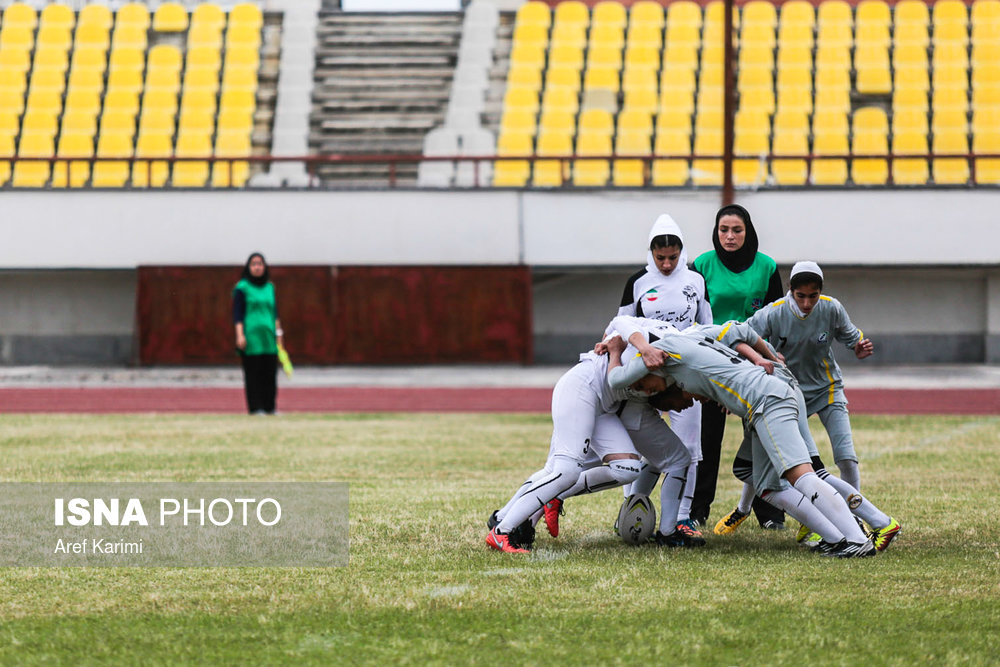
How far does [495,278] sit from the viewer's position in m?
26.4

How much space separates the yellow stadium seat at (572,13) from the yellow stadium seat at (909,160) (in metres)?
7.41

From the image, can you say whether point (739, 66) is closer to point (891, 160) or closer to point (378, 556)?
point (891, 160)

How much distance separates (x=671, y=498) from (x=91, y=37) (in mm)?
26975

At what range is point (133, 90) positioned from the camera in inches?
1180

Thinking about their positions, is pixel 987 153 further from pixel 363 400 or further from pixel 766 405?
pixel 766 405

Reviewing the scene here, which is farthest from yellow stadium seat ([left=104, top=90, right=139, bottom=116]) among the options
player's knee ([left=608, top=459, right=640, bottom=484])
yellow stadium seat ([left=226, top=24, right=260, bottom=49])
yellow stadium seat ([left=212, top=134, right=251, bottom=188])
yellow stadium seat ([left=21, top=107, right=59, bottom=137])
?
player's knee ([left=608, top=459, right=640, bottom=484])

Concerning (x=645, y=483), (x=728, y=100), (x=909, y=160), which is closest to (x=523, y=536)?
(x=645, y=483)

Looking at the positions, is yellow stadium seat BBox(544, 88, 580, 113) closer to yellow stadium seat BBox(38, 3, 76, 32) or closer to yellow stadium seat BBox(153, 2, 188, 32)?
yellow stadium seat BBox(153, 2, 188, 32)

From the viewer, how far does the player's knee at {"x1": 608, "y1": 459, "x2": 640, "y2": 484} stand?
23.6ft

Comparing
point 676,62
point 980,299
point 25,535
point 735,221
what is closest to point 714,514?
point 735,221

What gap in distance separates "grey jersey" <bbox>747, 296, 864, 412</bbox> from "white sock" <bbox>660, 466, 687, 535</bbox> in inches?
37.6

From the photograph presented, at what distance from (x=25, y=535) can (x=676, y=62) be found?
23.9m

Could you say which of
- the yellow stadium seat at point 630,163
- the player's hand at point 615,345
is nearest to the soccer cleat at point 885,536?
the player's hand at point 615,345

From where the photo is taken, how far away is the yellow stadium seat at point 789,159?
2612 centimetres
